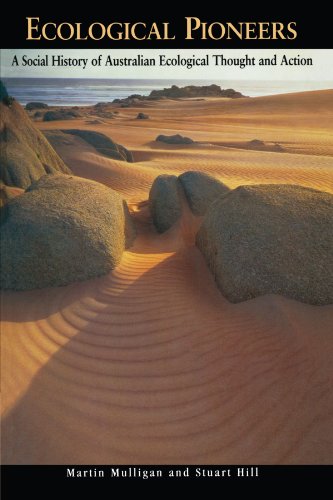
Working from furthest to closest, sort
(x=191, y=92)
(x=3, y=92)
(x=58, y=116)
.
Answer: (x=191, y=92) < (x=58, y=116) < (x=3, y=92)

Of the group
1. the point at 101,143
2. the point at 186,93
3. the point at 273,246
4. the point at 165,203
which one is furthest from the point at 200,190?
the point at 186,93

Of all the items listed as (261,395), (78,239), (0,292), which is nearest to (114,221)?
(78,239)

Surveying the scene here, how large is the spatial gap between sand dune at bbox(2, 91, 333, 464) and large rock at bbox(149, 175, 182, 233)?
57.6 inches

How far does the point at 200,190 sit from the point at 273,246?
2.82 m

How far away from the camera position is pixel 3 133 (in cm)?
489

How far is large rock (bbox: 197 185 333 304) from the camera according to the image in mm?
3539

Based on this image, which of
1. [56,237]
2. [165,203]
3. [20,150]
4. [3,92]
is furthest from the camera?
[165,203]

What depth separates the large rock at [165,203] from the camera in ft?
19.3

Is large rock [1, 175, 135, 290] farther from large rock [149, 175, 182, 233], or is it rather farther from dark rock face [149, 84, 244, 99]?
dark rock face [149, 84, 244, 99]

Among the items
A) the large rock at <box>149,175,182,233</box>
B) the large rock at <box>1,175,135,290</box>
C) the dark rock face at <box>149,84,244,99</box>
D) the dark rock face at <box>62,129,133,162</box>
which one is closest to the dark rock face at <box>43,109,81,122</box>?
the dark rock face at <box>62,129,133,162</box>

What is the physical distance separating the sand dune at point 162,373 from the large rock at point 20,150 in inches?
74.6

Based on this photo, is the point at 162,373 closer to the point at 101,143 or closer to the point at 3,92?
the point at 3,92

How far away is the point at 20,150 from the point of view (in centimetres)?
508
